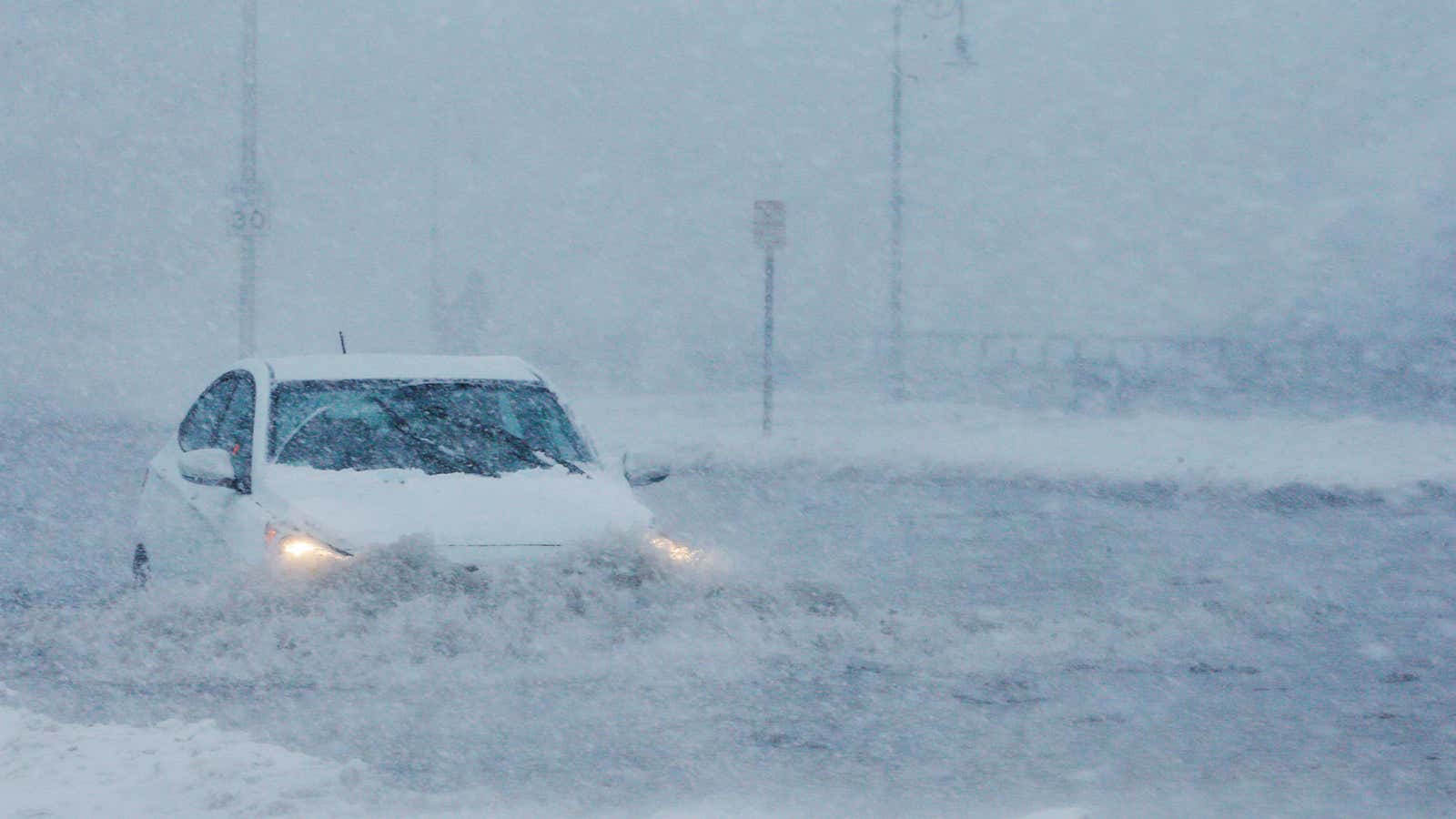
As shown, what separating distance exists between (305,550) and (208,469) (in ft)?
2.57

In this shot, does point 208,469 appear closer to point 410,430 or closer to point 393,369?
point 410,430

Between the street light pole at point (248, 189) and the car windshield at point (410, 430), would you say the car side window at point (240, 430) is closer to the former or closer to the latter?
the car windshield at point (410, 430)

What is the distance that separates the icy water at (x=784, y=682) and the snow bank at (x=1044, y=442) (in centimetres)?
788

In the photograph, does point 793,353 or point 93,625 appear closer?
point 93,625

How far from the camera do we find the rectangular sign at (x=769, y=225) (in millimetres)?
19484

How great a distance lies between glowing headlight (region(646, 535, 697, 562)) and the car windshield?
1.96ft

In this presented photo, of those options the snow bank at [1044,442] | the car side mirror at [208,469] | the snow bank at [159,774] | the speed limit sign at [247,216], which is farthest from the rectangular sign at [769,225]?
the snow bank at [159,774]

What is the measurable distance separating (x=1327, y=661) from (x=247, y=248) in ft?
51.9

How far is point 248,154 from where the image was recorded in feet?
68.0

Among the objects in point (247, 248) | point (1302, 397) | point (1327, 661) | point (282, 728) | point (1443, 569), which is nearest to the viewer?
Result: point (282, 728)

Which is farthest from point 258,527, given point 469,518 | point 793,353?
point 793,353

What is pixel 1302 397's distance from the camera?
31.4 meters

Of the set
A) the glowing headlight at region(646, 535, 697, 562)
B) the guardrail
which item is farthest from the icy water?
the guardrail

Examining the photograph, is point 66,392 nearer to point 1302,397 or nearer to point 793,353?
point 793,353
